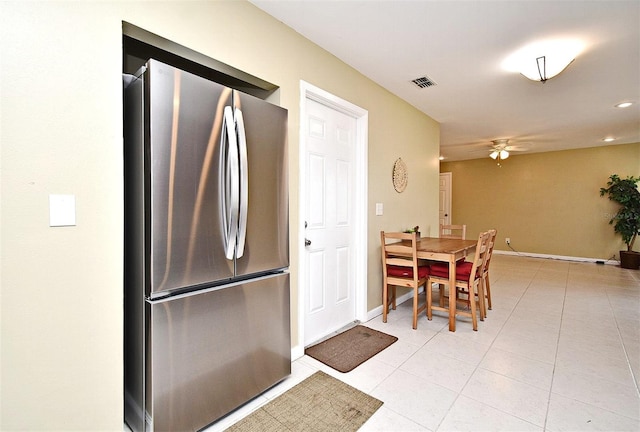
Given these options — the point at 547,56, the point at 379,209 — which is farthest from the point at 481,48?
the point at 379,209

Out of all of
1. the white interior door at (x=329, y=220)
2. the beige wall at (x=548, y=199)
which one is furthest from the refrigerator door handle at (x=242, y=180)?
the beige wall at (x=548, y=199)

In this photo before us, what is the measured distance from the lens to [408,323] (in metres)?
3.14

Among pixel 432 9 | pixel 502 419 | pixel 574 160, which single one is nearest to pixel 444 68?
pixel 432 9

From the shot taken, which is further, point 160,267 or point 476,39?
point 476,39

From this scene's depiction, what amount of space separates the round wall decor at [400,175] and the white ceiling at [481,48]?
828 mm

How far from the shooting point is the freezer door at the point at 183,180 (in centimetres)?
139

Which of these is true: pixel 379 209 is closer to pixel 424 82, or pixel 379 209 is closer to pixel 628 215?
pixel 424 82

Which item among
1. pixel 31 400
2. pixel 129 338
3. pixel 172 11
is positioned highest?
pixel 172 11

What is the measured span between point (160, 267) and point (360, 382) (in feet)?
5.01

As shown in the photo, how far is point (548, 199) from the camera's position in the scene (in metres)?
7.01

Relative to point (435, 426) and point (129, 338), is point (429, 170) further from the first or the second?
point (129, 338)

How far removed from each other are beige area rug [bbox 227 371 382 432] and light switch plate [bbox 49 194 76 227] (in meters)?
1.32

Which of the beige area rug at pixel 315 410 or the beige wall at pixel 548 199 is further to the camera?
the beige wall at pixel 548 199

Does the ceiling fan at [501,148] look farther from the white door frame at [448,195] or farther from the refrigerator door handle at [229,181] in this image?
the refrigerator door handle at [229,181]
